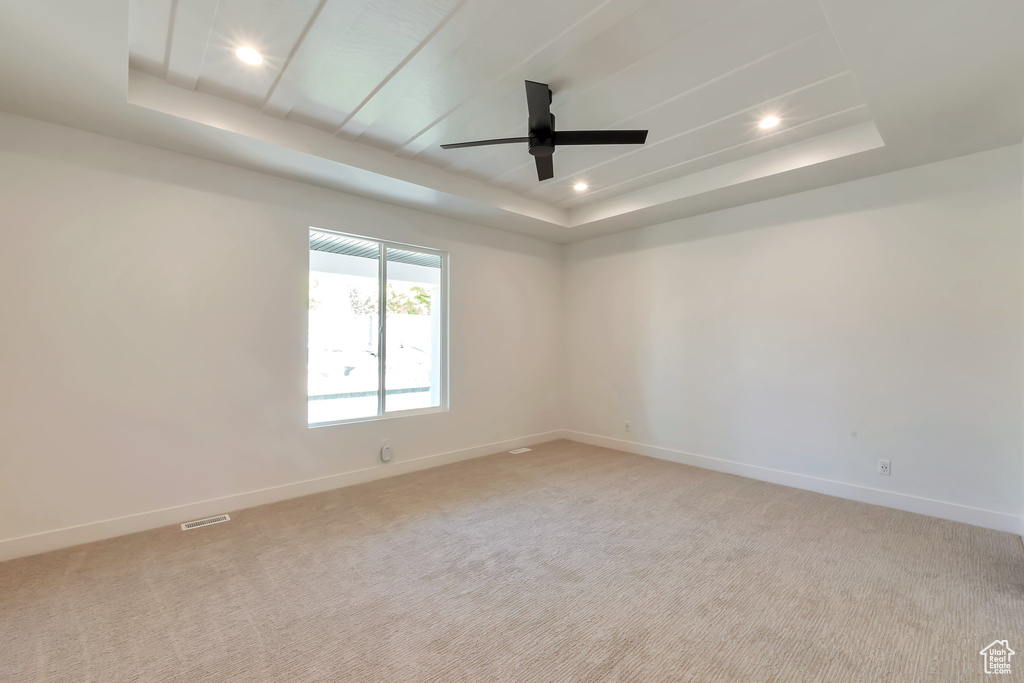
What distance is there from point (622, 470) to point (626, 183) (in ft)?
9.02

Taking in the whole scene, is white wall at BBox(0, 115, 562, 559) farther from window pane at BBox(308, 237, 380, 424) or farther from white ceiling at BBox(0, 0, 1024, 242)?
white ceiling at BBox(0, 0, 1024, 242)

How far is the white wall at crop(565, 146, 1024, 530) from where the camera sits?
296 cm

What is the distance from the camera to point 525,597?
2.13 meters

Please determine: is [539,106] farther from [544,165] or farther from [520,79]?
[544,165]

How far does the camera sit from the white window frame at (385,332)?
12.8ft

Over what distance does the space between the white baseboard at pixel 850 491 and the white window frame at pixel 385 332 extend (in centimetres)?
223

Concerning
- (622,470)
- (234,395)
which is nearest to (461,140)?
(234,395)

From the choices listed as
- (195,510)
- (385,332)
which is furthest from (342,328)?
(195,510)

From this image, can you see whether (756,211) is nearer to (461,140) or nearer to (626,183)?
(626,183)

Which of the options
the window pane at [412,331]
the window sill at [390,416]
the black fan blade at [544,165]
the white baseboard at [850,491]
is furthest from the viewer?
the window pane at [412,331]

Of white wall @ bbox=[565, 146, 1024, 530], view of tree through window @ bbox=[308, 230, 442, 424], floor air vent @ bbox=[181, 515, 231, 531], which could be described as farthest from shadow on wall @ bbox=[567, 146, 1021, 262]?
floor air vent @ bbox=[181, 515, 231, 531]

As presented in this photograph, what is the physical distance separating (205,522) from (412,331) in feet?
7.36

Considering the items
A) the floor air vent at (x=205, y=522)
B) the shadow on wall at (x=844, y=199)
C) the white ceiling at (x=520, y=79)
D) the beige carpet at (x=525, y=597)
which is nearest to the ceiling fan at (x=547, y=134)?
the white ceiling at (x=520, y=79)

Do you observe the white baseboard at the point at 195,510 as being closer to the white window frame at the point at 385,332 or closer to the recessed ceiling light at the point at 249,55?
the white window frame at the point at 385,332
